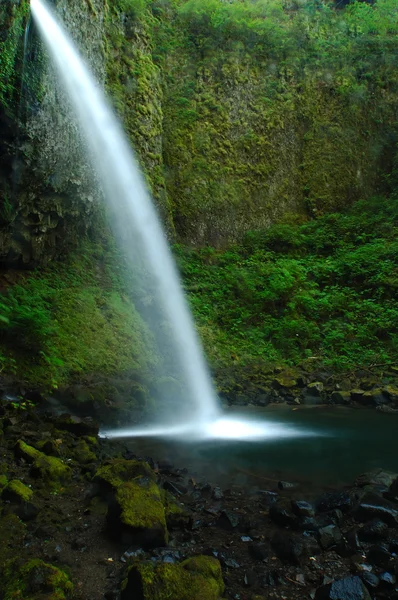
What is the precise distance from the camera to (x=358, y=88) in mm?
19953

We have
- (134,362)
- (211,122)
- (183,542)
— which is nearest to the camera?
(183,542)

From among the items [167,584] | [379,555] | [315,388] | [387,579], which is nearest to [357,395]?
[315,388]

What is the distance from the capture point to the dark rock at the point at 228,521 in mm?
3795

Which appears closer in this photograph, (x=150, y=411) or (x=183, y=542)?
(x=183, y=542)

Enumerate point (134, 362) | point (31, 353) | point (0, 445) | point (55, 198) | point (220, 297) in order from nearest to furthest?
point (0, 445) → point (31, 353) → point (134, 362) → point (55, 198) → point (220, 297)

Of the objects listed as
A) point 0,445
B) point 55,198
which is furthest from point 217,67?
point 0,445

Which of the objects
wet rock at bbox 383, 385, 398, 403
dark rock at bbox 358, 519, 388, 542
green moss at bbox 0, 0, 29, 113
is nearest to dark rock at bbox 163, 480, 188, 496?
dark rock at bbox 358, 519, 388, 542

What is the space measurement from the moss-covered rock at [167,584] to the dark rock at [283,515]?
1.21m

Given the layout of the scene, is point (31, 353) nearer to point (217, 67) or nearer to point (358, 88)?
point (217, 67)

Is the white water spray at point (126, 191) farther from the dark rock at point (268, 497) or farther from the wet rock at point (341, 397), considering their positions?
the dark rock at point (268, 497)

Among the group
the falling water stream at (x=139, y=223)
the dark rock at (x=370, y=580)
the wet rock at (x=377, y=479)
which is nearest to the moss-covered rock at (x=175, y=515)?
the dark rock at (x=370, y=580)

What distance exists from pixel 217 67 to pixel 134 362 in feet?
47.4

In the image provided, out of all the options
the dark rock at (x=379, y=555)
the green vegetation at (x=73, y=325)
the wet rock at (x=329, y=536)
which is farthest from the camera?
the green vegetation at (x=73, y=325)

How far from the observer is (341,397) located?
9.88 m
